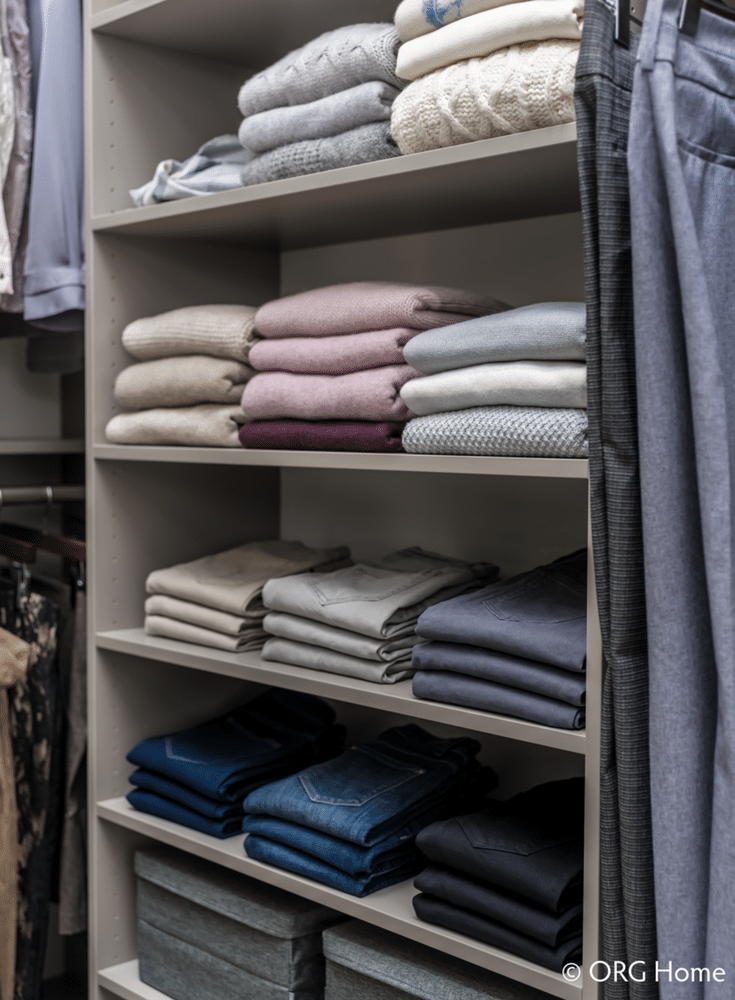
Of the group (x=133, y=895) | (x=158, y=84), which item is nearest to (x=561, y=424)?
(x=158, y=84)

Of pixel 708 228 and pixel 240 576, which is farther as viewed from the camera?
pixel 240 576

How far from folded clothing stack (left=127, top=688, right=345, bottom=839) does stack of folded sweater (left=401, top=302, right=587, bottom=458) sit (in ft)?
2.03

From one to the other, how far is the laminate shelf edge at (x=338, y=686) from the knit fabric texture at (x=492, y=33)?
29.7 inches

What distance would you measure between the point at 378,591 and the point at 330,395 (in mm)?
280

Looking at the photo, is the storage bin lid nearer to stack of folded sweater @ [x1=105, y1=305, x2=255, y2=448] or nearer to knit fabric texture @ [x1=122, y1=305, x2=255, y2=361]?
stack of folded sweater @ [x1=105, y1=305, x2=255, y2=448]

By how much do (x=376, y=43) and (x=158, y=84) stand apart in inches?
22.4

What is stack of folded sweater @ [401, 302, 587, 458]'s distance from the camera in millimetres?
1090

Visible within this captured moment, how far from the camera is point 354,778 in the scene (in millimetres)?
1421

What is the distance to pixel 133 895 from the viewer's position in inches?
68.6

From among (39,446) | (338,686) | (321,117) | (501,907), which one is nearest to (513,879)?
(501,907)

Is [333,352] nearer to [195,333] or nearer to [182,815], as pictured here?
[195,333]

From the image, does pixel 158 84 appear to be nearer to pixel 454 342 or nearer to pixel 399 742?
pixel 454 342

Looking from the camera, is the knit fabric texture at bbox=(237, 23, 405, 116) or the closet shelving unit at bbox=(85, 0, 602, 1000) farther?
the closet shelving unit at bbox=(85, 0, 602, 1000)

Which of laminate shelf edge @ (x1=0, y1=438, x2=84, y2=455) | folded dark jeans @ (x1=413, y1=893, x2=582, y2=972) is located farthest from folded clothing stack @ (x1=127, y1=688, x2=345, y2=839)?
laminate shelf edge @ (x1=0, y1=438, x2=84, y2=455)
